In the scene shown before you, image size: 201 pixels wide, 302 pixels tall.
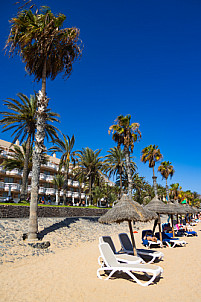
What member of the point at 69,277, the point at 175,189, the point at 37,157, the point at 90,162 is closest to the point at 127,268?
the point at 69,277

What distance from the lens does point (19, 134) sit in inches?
822

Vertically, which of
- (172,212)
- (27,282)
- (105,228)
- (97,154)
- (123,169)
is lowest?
(105,228)

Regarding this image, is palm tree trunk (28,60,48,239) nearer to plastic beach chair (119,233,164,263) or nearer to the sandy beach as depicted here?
the sandy beach

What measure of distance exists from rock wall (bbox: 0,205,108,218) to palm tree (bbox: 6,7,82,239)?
3.67 meters

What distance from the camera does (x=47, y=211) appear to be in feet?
58.4

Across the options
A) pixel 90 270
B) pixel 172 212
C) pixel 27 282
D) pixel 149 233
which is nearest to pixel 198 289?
pixel 90 270

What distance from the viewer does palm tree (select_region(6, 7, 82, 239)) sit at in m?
12.5

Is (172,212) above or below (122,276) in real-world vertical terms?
above

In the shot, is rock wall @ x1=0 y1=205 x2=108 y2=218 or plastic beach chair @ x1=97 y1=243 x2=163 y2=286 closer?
plastic beach chair @ x1=97 y1=243 x2=163 y2=286

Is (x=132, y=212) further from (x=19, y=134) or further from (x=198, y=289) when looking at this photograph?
(x=19, y=134)

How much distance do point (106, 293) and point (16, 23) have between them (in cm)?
1442

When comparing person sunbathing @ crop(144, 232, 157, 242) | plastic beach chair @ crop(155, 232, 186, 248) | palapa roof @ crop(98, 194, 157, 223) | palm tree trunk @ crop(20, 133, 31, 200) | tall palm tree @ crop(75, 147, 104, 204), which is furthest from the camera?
tall palm tree @ crop(75, 147, 104, 204)

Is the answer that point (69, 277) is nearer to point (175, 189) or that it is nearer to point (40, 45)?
point (40, 45)

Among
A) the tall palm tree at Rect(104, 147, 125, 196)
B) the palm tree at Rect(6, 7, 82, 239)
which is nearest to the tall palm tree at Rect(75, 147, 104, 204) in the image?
the tall palm tree at Rect(104, 147, 125, 196)
